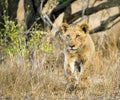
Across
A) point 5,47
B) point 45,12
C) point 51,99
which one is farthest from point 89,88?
point 45,12

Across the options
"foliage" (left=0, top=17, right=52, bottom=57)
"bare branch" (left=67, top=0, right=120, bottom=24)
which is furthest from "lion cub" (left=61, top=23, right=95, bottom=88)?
"bare branch" (left=67, top=0, right=120, bottom=24)

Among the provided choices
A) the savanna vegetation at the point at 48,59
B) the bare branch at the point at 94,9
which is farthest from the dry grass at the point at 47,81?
the bare branch at the point at 94,9

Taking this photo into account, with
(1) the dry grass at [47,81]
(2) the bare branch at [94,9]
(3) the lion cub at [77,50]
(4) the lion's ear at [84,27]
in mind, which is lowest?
(1) the dry grass at [47,81]

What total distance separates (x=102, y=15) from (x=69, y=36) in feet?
13.3

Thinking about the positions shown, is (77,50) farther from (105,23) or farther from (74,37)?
(105,23)

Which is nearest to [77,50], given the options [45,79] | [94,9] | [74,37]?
[74,37]

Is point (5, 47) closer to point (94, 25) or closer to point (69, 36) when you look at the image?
point (69, 36)

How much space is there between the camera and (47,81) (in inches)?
281

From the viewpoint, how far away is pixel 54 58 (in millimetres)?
8766

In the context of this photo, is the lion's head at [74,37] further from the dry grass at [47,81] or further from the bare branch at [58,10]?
the bare branch at [58,10]

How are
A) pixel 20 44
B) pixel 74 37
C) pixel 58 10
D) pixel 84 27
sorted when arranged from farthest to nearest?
pixel 58 10 → pixel 20 44 → pixel 84 27 → pixel 74 37

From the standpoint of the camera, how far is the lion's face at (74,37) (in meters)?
7.32

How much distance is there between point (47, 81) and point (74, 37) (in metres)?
0.74

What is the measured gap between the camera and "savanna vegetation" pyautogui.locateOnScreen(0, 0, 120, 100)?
6.85m
